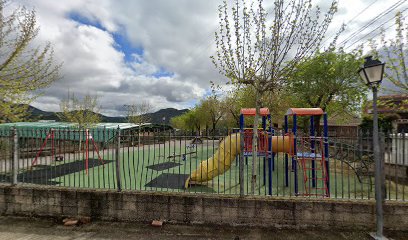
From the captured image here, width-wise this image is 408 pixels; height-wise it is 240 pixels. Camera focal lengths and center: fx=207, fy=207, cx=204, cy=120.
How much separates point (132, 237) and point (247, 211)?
7.74ft

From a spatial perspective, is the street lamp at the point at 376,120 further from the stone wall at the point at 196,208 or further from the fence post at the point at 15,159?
the fence post at the point at 15,159

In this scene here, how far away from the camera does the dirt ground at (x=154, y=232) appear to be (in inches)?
158

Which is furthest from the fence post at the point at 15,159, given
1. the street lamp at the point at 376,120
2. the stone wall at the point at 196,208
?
the street lamp at the point at 376,120

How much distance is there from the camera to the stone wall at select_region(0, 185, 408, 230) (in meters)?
4.16

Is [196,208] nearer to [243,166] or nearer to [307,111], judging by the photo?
[243,166]

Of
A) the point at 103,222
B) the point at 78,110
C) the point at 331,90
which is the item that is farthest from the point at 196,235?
the point at 78,110

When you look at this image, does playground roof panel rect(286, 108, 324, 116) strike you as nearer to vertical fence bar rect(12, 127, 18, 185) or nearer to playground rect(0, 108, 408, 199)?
playground rect(0, 108, 408, 199)

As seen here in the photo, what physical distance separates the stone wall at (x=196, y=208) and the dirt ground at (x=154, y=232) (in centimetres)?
15

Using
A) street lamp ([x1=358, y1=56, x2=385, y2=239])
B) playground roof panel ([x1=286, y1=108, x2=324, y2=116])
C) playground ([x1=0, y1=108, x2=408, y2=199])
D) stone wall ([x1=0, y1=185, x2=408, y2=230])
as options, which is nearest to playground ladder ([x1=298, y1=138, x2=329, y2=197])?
playground ([x1=0, y1=108, x2=408, y2=199])

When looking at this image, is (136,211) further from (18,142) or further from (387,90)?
(387,90)

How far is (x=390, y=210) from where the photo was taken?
4113mm

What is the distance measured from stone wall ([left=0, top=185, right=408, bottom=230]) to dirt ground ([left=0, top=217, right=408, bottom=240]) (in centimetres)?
15

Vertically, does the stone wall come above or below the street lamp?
below

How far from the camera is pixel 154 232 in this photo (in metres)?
4.21
